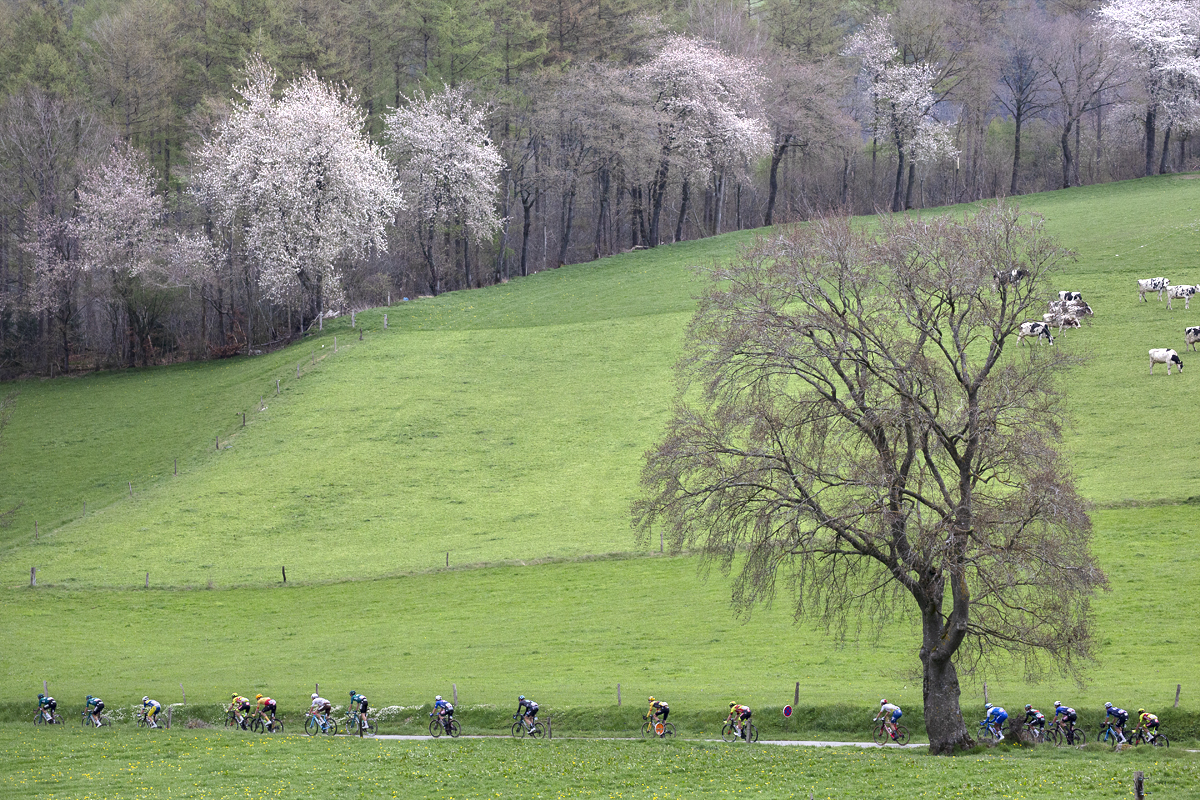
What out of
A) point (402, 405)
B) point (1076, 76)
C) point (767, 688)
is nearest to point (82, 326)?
point (402, 405)

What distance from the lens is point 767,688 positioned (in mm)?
31281

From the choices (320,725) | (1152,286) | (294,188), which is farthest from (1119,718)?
(294,188)

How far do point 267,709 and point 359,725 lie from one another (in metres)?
2.74

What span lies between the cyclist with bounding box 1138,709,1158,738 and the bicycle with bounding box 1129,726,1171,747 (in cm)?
5

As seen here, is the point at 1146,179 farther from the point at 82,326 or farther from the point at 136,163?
the point at 82,326

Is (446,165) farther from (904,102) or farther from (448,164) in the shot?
(904,102)

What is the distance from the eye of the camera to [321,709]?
1227 inches

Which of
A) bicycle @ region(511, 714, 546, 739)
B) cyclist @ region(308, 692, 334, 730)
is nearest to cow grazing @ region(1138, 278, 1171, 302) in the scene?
bicycle @ region(511, 714, 546, 739)

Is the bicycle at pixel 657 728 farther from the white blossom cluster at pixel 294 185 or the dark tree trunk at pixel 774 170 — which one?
the dark tree trunk at pixel 774 170

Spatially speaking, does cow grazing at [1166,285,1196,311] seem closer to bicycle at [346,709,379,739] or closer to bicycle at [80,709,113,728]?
bicycle at [346,709,379,739]

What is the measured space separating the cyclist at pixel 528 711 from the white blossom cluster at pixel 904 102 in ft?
256

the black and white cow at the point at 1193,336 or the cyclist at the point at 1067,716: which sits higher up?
the black and white cow at the point at 1193,336

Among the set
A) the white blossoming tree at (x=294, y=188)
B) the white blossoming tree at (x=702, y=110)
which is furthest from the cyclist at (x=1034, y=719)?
the white blossoming tree at (x=702, y=110)

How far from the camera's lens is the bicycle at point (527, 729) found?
29.6 meters
